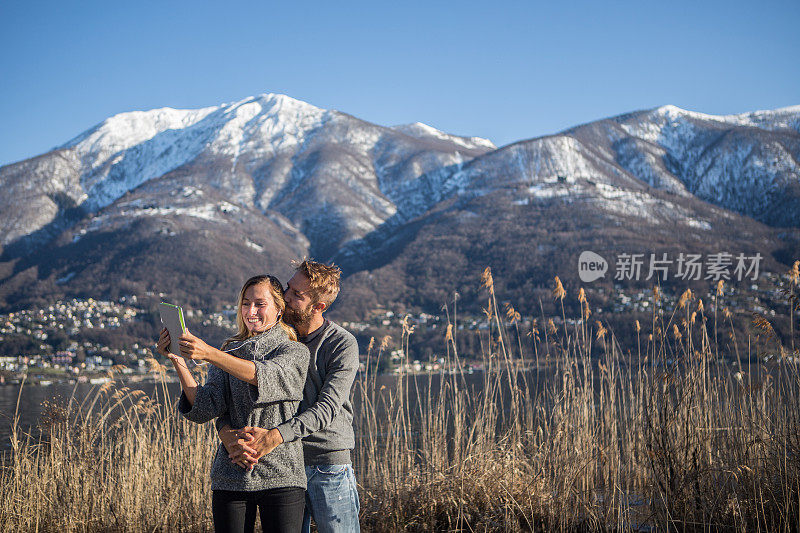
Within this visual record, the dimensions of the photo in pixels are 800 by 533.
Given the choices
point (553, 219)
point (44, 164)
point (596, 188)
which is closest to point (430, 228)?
point (553, 219)

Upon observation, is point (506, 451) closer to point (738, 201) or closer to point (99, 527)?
point (99, 527)

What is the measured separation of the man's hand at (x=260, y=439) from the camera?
7.34ft

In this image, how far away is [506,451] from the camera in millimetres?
4609

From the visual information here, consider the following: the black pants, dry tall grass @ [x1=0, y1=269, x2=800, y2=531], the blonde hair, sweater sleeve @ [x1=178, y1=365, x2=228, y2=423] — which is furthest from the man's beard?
dry tall grass @ [x1=0, y1=269, x2=800, y2=531]

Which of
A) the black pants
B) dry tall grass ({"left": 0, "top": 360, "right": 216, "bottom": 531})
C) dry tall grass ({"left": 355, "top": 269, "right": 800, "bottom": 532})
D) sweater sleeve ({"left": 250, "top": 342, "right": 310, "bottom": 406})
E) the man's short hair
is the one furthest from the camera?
dry tall grass ({"left": 0, "top": 360, "right": 216, "bottom": 531})

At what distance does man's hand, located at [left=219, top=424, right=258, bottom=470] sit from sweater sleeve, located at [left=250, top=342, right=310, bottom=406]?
0.14 meters

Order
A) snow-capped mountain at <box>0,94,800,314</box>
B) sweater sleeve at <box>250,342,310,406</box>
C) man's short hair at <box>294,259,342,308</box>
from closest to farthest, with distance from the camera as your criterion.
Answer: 1. sweater sleeve at <box>250,342,310,406</box>
2. man's short hair at <box>294,259,342,308</box>
3. snow-capped mountain at <box>0,94,800,314</box>

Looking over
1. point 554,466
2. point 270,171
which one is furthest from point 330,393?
point 270,171

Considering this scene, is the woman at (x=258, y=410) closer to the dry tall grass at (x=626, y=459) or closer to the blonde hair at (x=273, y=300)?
the blonde hair at (x=273, y=300)

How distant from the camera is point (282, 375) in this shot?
89.3 inches

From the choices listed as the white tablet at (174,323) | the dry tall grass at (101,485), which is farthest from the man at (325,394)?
the dry tall grass at (101,485)

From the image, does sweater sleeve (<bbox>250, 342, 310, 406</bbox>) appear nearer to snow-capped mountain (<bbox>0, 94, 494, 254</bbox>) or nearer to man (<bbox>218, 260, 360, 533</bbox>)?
man (<bbox>218, 260, 360, 533</bbox>)

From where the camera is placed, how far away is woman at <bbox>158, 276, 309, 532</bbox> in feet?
7.50

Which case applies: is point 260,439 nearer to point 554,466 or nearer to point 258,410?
point 258,410
